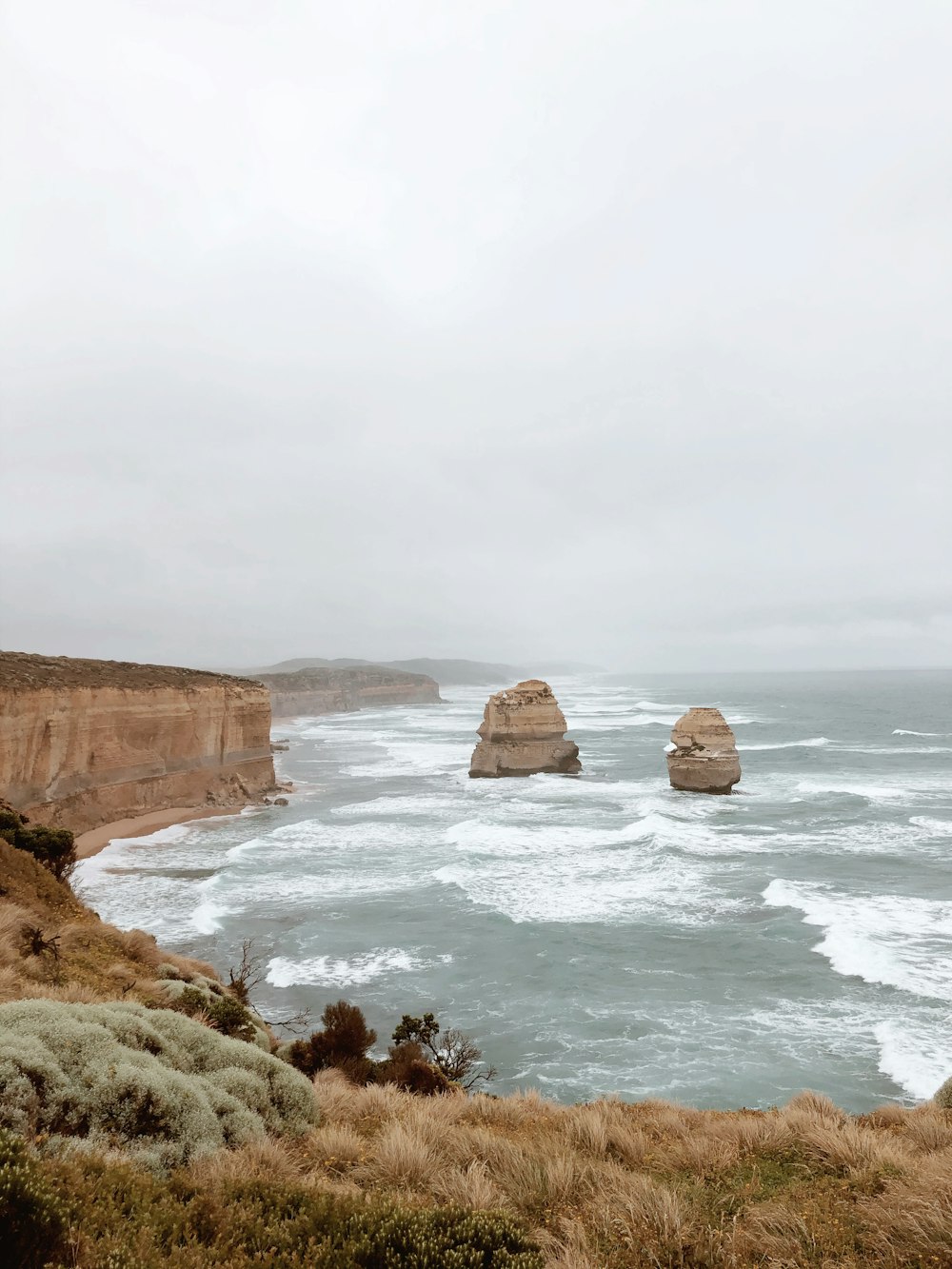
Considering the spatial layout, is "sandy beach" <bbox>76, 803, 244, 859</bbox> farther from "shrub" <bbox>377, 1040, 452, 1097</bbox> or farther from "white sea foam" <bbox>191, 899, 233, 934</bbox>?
"shrub" <bbox>377, 1040, 452, 1097</bbox>

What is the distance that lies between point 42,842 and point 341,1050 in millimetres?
9351

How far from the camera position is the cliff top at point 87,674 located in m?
29.3

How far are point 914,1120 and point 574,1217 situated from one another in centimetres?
515

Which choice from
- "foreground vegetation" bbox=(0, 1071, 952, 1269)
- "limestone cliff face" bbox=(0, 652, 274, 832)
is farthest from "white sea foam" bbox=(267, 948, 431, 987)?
"limestone cliff face" bbox=(0, 652, 274, 832)

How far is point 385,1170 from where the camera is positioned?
235 inches

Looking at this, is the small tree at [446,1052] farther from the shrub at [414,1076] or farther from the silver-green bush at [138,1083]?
the silver-green bush at [138,1083]

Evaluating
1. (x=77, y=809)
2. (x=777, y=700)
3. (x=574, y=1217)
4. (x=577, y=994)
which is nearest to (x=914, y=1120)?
(x=574, y=1217)

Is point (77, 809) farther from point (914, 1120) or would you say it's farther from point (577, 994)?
point (914, 1120)

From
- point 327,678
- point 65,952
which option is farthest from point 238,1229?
point 327,678

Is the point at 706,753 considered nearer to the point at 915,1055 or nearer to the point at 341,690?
the point at 915,1055

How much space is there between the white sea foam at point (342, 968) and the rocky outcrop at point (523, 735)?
2583cm

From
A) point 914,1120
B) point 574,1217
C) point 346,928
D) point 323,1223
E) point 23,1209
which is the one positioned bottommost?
point 346,928

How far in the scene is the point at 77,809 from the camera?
30984 millimetres

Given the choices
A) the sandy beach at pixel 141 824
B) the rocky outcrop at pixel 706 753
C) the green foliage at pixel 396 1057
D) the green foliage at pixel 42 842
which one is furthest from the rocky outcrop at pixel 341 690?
the green foliage at pixel 396 1057
